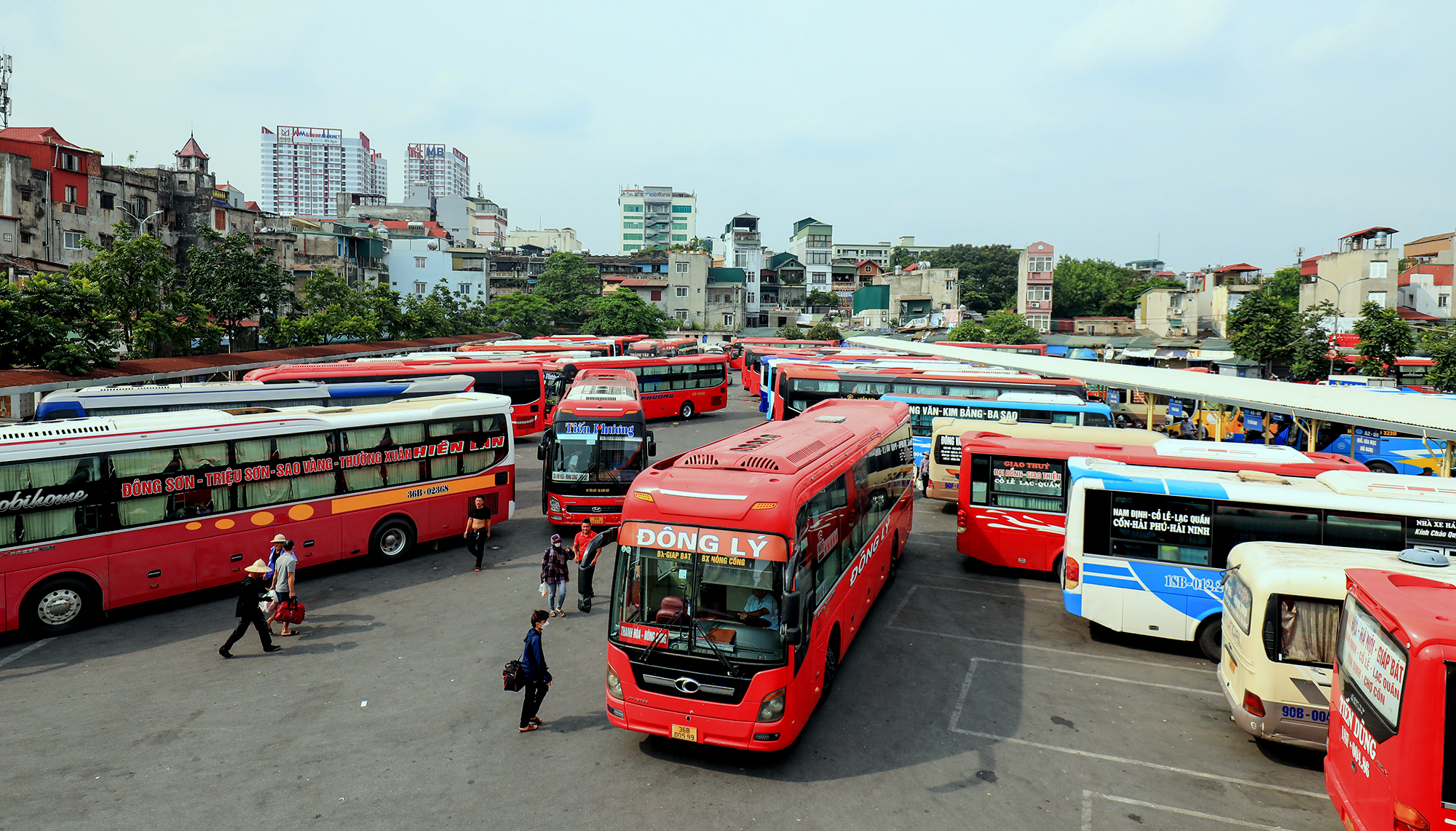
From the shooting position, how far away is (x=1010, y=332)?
7356cm

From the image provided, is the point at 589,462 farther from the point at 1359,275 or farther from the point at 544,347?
the point at 1359,275

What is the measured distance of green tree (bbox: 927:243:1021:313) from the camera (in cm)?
10131

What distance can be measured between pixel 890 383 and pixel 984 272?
276 ft

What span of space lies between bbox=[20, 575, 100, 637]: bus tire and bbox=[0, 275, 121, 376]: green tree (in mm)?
17748

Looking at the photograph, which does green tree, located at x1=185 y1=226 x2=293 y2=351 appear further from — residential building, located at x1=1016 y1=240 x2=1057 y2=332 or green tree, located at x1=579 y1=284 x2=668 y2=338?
residential building, located at x1=1016 y1=240 x2=1057 y2=332

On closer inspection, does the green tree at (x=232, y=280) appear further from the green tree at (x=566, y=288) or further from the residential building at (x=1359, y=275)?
the residential building at (x=1359, y=275)

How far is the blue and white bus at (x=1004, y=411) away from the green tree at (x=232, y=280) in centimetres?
3502

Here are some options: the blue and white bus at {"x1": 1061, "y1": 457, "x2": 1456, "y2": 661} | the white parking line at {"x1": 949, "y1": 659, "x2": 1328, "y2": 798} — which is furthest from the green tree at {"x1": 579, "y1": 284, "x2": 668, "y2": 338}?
the white parking line at {"x1": 949, "y1": 659, "x2": 1328, "y2": 798}

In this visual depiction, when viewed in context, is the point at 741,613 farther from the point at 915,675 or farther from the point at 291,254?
the point at 291,254

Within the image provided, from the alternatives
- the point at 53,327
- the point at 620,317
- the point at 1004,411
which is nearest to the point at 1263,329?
the point at 1004,411

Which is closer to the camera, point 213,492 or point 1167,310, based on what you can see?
point 213,492

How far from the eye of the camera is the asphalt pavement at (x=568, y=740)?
24.7ft

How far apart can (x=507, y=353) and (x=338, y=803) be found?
34.6 meters

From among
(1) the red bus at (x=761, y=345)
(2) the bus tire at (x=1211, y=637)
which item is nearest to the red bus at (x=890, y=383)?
(2) the bus tire at (x=1211, y=637)
